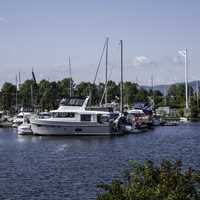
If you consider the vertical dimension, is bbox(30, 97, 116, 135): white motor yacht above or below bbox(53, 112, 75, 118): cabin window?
below

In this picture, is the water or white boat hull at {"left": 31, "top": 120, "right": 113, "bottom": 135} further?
white boat hull at {"left": 31, "top": 120, "right": 113, "bottom": 135}

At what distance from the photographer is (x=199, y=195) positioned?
55.0 feet

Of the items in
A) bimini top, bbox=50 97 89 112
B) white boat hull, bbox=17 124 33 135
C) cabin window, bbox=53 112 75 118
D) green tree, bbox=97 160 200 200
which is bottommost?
white boat hull, bbox=17 124 33 135

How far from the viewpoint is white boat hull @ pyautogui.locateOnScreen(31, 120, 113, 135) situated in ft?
294

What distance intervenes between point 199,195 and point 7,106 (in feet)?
531

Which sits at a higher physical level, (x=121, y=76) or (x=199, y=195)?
A: (x=121, y=76)

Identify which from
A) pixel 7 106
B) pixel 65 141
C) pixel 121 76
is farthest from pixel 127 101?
pixel 65 141

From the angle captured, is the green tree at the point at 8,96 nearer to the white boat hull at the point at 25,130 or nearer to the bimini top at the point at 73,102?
the white boat hull at the point at 25,130

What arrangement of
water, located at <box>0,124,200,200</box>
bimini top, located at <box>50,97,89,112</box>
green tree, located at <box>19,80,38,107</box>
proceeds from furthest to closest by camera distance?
green tree, located at <box>19,80,38,107</box> → bimini top, located at <box>50,97,89,112</box> → water, located at <box>0,124,200,200</box>

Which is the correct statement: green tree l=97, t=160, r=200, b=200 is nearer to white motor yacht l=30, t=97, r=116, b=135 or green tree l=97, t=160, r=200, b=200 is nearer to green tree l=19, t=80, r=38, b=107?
white motor yacht l=30, t=97, r=116, b=135

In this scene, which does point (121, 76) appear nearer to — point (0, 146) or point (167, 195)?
point (0, 146)

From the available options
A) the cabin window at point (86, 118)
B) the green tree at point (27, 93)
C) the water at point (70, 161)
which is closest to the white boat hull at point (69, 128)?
the cabin window at point (86, 118)

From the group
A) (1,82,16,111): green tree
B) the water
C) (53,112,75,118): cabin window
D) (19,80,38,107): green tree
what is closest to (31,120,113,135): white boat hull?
(53,112,75,118): cabin window

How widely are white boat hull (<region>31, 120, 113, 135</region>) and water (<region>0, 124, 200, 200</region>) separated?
6.45ft
